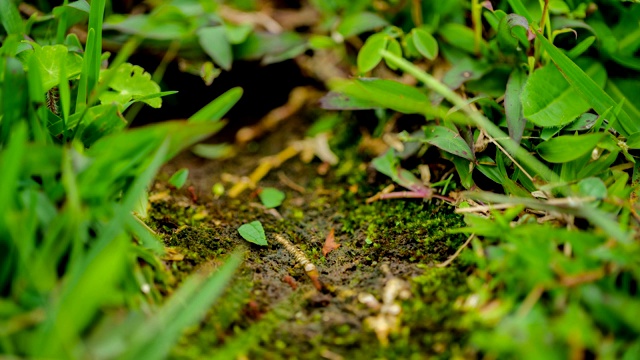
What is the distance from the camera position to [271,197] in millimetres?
1792

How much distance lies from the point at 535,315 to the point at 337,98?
97 centimetres

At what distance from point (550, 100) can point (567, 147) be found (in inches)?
7.2

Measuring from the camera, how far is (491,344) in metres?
0.96

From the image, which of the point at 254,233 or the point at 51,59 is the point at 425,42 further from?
the point at 51,59

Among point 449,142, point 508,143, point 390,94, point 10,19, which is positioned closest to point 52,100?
point 10,19

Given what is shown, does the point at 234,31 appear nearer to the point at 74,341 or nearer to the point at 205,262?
the point at 205,262

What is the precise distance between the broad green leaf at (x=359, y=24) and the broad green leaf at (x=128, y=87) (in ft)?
2.34

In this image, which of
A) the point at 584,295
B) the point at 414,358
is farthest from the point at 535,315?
the point at 414,358

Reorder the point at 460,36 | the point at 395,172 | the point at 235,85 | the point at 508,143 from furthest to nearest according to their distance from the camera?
the point at 235,85 < the point at 460,36 < the point at 395,172 < the point at 508,143

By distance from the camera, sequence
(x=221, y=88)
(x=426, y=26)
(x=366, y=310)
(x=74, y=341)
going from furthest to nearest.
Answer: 1. (x=221, y=88)
2. (x=426, y=26)
3. (x=366, y=310)
4. (x=74, y=341)

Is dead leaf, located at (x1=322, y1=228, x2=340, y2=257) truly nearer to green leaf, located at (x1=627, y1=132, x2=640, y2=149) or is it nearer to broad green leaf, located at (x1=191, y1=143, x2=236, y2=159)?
broad green leaf, located at (x1=191, y1=143, x2=236, y2=159)

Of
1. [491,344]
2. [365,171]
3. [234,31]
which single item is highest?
[234,31]

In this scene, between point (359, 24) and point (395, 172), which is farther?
point (359, 24)

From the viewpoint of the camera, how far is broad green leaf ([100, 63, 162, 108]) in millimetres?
1524
